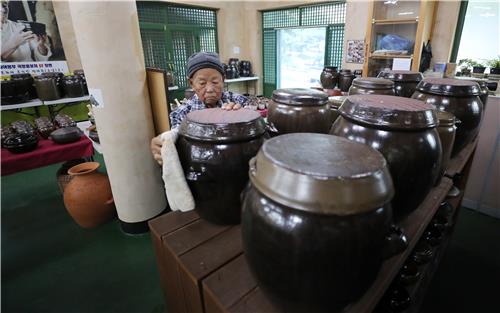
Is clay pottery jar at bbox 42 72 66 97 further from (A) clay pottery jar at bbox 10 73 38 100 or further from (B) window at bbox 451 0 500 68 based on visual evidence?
(B) window at bbox 451 0 500 68

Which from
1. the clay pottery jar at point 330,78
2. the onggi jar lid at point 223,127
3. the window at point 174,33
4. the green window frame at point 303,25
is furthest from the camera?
the window at point 174,33

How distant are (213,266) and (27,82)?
3.99 m

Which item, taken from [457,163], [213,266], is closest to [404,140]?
[213,266]

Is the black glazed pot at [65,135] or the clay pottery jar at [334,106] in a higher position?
the clay pottery jar at [334,106]

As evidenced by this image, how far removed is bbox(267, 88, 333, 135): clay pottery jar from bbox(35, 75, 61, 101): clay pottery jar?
3.64 metres

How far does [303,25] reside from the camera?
5715 millimetres

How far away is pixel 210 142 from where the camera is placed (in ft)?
2.54

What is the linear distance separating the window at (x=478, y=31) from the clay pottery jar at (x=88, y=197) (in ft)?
14.4

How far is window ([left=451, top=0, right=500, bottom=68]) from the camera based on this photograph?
3.23 m

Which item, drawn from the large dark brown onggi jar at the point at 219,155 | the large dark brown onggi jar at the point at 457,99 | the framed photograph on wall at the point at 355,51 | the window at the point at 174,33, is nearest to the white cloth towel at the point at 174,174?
the large dark brown onggi jar at the point at 219,155

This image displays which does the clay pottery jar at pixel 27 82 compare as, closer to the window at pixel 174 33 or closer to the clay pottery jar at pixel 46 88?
the clay pottery jar at pixel 46 88

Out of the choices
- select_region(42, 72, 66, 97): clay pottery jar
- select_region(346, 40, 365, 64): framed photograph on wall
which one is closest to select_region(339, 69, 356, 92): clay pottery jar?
select_region(346, 40, 365, 64): framed photograph on wall

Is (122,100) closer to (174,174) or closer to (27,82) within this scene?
(174,174)

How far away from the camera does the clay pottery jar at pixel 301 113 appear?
3.48 feet
